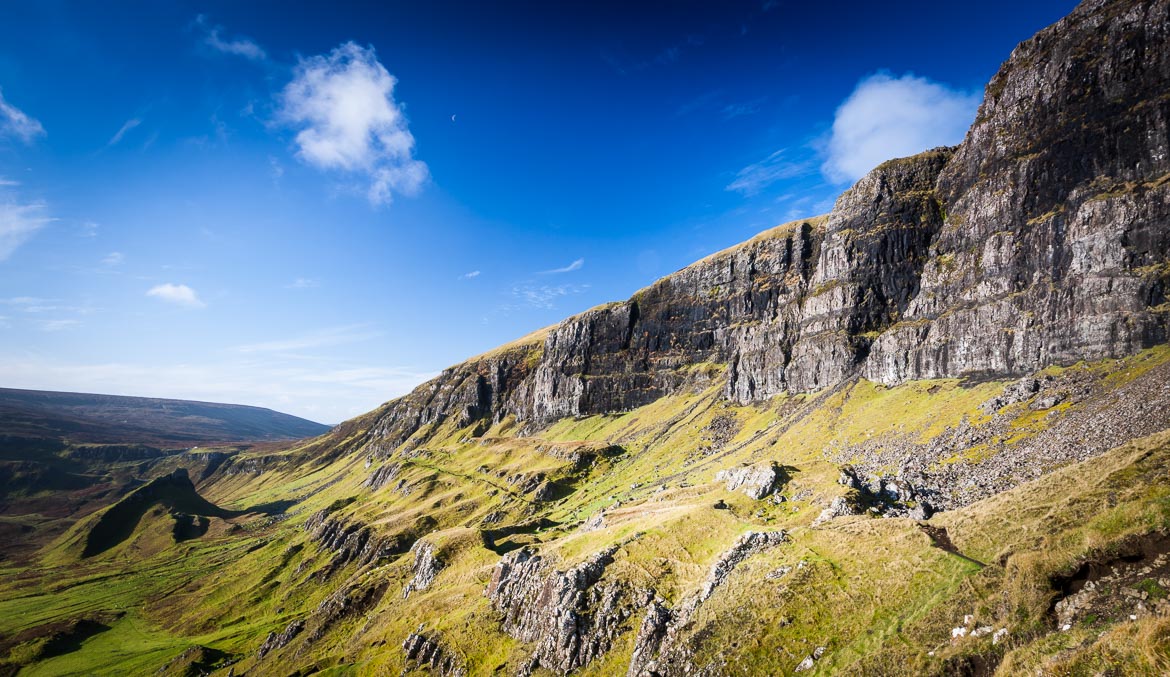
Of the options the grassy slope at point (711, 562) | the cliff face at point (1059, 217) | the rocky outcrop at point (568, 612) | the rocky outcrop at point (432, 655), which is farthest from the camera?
the cliff face at point (1059, 217)

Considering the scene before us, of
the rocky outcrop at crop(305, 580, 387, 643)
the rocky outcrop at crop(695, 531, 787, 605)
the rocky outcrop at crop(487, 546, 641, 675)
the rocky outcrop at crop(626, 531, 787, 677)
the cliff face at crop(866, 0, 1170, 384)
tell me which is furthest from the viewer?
the rocky outcrop at crop(305, 580, 387, 643)

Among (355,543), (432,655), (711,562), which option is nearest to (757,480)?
(711,562)

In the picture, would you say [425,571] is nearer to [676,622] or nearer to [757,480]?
[757,480]

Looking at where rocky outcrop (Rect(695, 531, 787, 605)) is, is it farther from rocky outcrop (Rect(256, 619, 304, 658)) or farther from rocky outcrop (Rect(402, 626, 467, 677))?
rocky outcrop (Rect(256, 619, 304, 658))

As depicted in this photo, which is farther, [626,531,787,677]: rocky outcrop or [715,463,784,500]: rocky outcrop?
[715,463,784,500]: rocky outcrop

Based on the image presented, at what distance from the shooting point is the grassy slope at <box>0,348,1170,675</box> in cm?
2444

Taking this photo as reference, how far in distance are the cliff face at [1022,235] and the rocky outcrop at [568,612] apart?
99326mm

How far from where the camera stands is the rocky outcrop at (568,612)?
4269 cm

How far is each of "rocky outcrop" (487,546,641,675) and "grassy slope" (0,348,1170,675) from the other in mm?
1667

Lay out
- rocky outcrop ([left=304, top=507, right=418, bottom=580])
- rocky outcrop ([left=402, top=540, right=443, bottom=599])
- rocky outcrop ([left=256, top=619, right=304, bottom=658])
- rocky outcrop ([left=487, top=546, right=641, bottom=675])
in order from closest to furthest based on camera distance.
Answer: rocky outcrop ([left=487, top=546, right=641, bottom=675])
rocky outcrop ([left=402, top=540, right=443, bottom=599])
rocky outcrop ([left=256, top=619, right=304, bottom=658])
rocky outcrop ([left=304, top=507, right=418, bottom=580])

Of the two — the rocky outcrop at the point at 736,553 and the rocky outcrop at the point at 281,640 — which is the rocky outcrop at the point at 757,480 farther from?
the rocky outcrop at the point at 281,640

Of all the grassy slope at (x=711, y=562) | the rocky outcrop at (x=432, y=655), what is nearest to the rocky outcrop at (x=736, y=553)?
the grassy slope at (x=711, y=562)

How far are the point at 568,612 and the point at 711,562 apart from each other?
49.1ft

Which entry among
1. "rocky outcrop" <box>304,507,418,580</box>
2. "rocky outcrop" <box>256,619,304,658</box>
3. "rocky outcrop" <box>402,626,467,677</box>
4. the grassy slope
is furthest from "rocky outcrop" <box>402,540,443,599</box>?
"rocky outcrop" <box>304,507,418,580</box>
